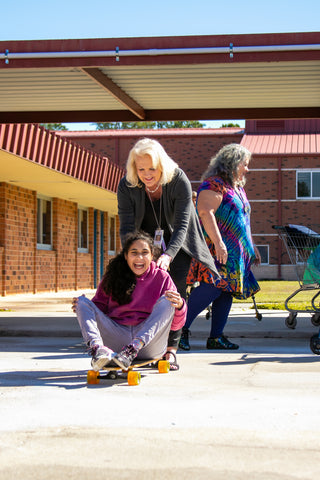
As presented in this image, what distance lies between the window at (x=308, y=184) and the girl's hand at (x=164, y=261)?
34.1 metres

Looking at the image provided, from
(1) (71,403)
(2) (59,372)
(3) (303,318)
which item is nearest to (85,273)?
(3) (303,318)

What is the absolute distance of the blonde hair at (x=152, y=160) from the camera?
6051mm

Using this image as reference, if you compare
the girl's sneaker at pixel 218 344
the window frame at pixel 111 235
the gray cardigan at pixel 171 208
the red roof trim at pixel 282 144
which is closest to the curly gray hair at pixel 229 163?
the gray cardigan at pixel 171 208

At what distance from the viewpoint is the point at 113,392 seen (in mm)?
5168

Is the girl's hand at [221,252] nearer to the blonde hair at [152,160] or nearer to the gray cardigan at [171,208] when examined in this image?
the gray cardigan at [171,208]

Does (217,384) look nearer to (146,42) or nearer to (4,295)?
(146,42)

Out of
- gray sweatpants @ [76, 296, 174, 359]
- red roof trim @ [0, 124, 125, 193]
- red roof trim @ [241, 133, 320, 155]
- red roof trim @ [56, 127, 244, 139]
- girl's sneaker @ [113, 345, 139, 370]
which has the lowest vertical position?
girl's sneaker @ [113, 345, 139, 370]

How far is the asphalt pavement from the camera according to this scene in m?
3.31

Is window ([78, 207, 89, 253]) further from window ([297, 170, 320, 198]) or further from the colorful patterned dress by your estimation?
the colorful patterned dress

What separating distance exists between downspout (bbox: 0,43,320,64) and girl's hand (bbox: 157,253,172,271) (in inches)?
154

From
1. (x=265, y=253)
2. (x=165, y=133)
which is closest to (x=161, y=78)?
(x=265, y=253)

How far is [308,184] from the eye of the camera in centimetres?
3931

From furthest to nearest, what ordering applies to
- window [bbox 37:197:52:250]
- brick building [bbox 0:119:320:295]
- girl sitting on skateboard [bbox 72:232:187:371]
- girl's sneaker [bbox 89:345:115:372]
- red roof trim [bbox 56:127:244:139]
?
red roof trim [bbox 56:127:244:139], window [bbox 37:197:52:250], brick building [bbox 0:119:320:295], girl sitting on skateboard [bbox 72:232:187:371], girl's sneaker [bbox 89:345:115:372]

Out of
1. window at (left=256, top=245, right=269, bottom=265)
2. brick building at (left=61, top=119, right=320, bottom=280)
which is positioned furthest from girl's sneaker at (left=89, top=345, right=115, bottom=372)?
window at (left=256, top=245, right=269, bottom=265)
